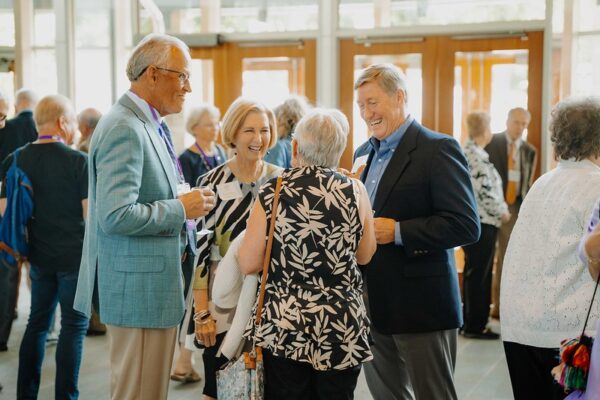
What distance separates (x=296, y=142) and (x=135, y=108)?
59 cm

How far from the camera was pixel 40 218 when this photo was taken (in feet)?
14.6

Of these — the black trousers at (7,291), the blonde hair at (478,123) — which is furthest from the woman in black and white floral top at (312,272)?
the blonde hair at (478,123)

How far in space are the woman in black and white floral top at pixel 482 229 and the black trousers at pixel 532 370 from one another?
335 centimetres

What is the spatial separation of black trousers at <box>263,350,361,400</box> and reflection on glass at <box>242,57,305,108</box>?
20.1 feet

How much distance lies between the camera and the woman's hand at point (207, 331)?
3373 millimetres

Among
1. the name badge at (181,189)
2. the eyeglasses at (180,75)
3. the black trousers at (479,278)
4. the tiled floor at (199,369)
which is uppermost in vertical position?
the eyeglasses at (180,75)

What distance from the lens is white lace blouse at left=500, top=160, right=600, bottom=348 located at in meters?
2.79

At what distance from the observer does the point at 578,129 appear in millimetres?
2855

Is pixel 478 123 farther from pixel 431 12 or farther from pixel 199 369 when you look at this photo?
pixel 199 369

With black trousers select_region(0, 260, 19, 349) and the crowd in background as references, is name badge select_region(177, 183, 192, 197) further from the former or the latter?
black trousers select_region(0, 260, 19, 349)

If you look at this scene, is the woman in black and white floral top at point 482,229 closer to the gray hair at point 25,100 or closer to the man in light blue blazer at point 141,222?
the gray hair at point 25,100

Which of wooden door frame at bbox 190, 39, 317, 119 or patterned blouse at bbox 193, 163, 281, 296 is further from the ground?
wooden door frame at bbox 190, 39, 317, 119

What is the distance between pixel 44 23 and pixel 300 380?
7.92m

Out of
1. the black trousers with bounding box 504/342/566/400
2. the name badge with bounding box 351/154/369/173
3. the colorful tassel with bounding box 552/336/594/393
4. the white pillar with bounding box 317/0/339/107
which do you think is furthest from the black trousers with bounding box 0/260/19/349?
the white pillar with bounding box 317/0/339/107
